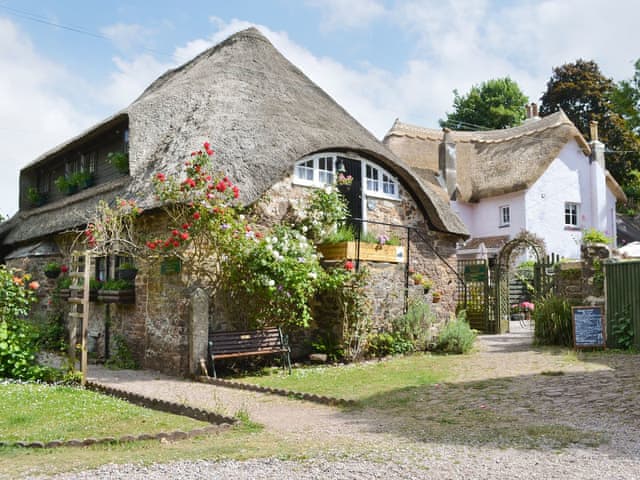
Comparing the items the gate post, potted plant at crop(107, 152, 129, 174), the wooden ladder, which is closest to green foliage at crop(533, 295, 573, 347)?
the gate post

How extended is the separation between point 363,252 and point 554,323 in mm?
4370

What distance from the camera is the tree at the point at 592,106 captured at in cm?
3209

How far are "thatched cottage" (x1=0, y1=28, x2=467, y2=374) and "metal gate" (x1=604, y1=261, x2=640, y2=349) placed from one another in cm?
344

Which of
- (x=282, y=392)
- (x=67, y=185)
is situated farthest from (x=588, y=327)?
(x=67, y=185)

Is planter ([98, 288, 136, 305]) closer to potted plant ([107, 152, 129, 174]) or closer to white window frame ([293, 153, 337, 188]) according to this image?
potted plant ([107, 152, 129, 174])

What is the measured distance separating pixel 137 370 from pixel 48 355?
109 inches

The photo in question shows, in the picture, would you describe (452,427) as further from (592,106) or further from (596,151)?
(592,106)

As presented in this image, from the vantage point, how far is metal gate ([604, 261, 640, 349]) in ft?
37.3

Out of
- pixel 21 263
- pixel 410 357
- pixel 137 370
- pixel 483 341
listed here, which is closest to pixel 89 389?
pixel 137 370

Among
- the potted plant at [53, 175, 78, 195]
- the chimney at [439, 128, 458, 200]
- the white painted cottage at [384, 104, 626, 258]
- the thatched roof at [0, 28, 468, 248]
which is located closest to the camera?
the thatched roof at [0, 28, 468, 248]

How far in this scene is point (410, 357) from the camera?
11.7 m

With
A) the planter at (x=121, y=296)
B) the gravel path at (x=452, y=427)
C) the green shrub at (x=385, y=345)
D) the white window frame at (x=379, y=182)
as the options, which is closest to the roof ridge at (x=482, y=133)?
the white window frame at (x=379, y=182)

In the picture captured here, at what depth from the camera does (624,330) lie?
452 inches

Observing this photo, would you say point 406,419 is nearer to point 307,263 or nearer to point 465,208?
point 307,263
